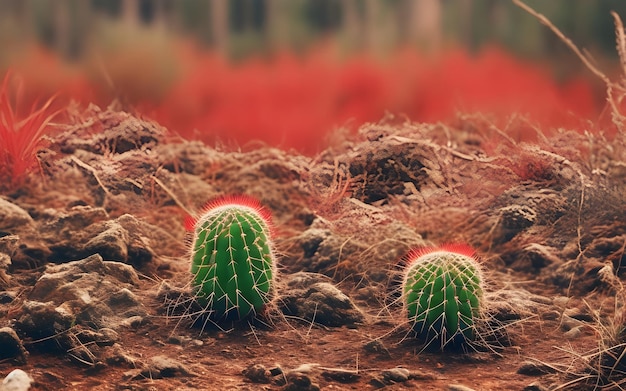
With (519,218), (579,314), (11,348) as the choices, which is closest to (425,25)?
(519,218)

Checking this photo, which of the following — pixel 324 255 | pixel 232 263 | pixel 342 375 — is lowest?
pixel 342 375

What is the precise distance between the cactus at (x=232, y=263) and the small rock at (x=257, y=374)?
1.36 feet

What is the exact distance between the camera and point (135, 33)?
545 cm

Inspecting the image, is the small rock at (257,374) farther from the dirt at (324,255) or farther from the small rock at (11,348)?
the small rock at (11,348)

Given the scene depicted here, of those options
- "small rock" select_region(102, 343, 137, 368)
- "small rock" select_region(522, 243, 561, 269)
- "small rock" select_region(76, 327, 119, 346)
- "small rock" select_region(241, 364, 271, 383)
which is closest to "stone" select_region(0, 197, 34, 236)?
"small rock" select_region(76, 327, 119, 346)

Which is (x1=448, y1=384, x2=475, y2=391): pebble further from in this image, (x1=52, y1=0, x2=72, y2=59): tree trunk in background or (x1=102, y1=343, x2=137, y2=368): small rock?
(x1=52, y1=0, x2=72, y2=59): tree trunk in background

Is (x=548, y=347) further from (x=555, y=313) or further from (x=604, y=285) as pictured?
(x=604, y=285)

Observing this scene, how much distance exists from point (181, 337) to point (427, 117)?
262cm

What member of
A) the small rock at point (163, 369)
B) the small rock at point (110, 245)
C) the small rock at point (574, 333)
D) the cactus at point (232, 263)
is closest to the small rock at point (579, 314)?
the small rock at point (574, 333)

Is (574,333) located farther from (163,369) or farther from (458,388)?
(163,369)

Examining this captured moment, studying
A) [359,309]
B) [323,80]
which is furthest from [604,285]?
[323,80]

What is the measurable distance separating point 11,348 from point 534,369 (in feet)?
5.72

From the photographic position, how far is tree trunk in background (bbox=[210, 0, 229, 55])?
17.8 feet

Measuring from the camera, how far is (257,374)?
2.85 meters
